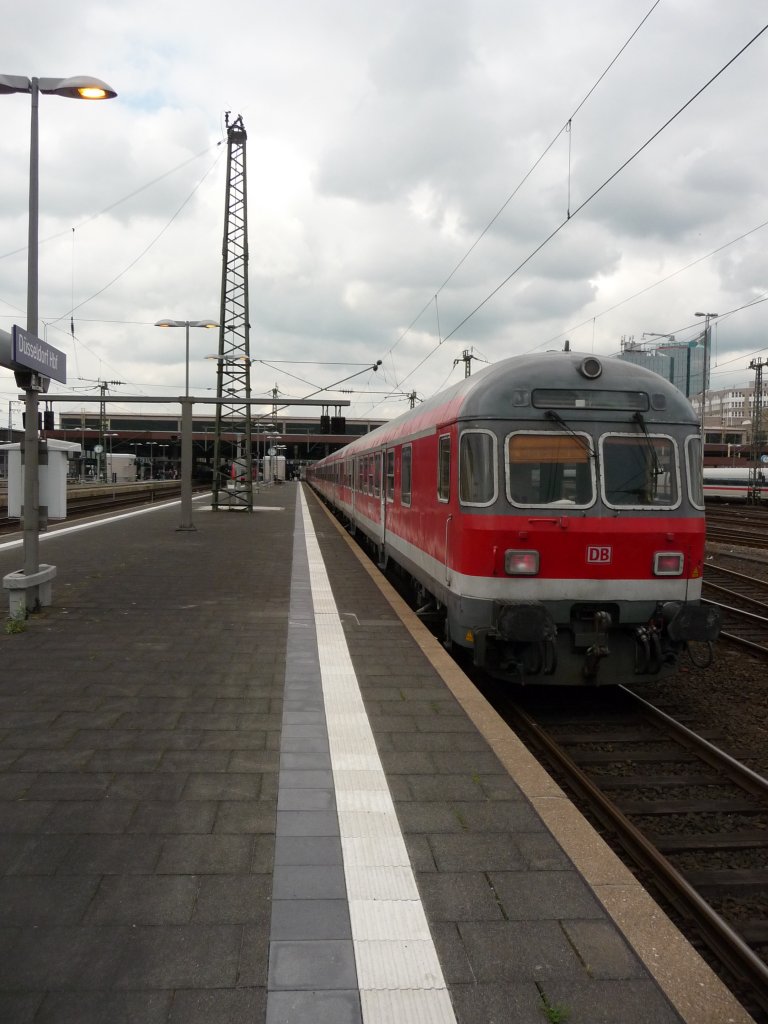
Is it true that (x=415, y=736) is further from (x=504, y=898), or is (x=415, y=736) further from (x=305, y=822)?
(x=504, y=898)

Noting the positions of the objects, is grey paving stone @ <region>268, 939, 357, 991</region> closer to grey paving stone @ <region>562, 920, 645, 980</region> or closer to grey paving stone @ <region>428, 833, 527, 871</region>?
grey paving stone @ <region>428, 833, 527, 871</region>

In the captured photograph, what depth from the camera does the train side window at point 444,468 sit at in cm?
717

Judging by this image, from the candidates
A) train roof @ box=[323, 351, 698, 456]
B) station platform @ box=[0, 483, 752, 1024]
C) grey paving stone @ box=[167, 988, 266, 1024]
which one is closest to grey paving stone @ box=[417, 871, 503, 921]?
station platform @ box=[0, 483, 752, 1024]

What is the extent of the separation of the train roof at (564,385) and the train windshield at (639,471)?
216 millimetres

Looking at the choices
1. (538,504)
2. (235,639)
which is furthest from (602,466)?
(235,639)

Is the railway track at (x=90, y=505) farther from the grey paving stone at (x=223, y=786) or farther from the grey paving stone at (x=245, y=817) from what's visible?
the grey paving stone at (x=245, y=817)

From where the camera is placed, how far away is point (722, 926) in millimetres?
3332

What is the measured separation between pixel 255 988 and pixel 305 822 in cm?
117

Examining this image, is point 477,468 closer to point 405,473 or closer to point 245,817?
point 245,817

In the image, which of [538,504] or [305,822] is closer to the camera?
[305,822]

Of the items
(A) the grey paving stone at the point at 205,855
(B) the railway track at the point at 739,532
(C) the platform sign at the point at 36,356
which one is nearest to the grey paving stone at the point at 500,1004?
(A) the grey paving stone at the point at 205,855

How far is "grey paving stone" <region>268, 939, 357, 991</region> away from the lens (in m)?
2.60

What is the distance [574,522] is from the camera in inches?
247

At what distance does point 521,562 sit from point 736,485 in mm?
44662
